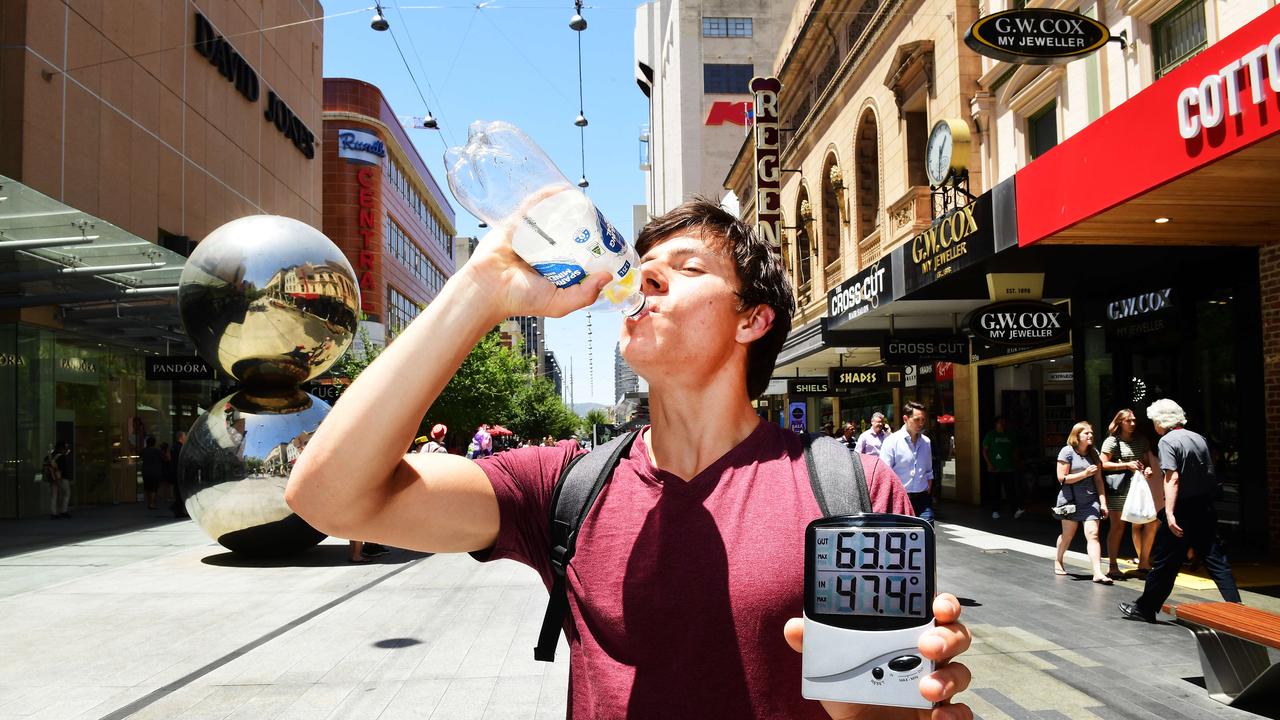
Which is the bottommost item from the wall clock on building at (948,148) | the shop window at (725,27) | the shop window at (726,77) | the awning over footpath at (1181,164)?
the awning over footpath at (1181,164)

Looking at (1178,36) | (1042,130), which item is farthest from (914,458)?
(1042,130)

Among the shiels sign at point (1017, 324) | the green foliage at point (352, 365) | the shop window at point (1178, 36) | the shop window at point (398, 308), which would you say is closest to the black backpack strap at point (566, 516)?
the shiels sign at point (1017, 324)

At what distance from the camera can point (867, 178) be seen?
22.3m

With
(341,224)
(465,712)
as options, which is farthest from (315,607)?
(341,224)

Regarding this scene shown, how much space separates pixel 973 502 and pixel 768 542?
57.0 feet

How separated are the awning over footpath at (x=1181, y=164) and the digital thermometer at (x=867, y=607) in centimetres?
614

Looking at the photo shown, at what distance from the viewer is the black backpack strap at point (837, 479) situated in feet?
5.27

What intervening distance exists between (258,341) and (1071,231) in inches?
320

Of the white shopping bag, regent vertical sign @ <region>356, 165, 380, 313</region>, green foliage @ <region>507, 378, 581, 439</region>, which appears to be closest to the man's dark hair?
the white shopping bag

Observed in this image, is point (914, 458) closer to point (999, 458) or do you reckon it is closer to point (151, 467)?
point (999, 458)

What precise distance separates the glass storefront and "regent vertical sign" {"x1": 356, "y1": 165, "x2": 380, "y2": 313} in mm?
29642

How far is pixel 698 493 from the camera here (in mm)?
1762

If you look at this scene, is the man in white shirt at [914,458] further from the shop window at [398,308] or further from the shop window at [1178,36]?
the shop window at [398,308]

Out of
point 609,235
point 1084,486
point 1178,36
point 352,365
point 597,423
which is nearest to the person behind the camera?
point 609,235
